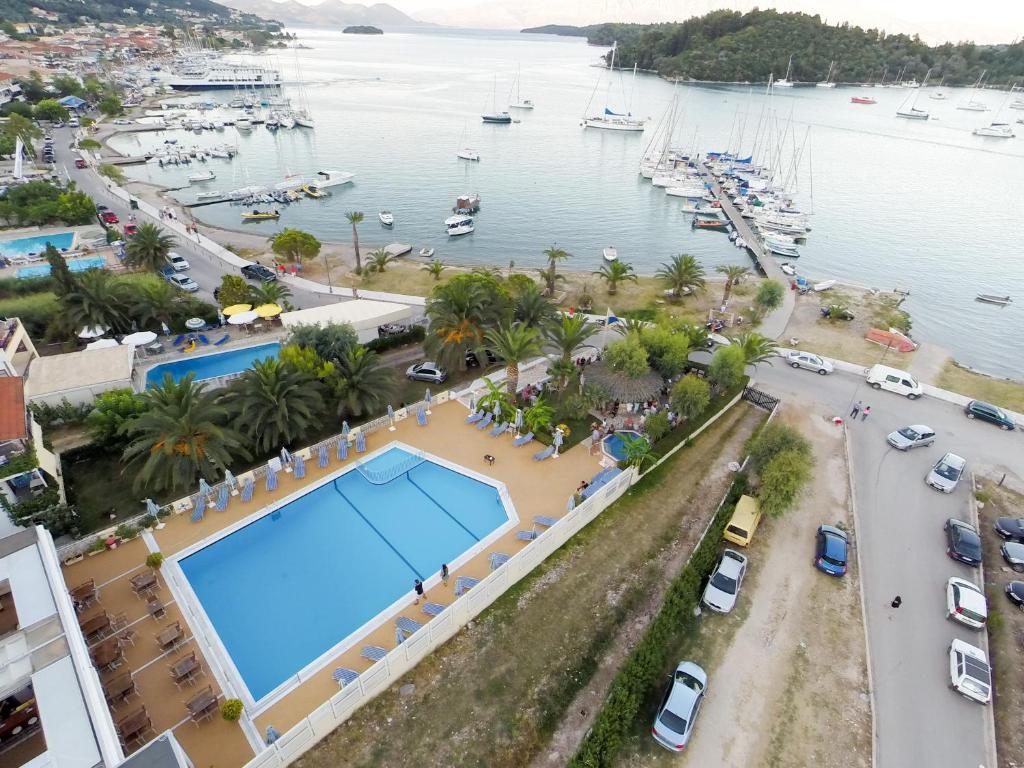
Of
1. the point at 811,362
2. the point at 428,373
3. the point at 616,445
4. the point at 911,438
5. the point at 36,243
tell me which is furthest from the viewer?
the point at 36,243

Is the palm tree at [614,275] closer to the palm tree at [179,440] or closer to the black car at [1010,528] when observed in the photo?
the black car at [1010,528]

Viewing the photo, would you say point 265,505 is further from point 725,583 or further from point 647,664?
point 725,583

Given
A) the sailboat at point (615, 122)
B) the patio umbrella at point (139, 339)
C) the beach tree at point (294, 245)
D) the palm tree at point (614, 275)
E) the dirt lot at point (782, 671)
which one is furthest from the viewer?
the sailboat at point (615, 122)

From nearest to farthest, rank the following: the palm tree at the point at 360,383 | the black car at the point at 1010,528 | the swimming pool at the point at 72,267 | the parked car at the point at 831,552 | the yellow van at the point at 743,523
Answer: the parked car at the point at 831,552 < the yellow van at the point at 743,523 < the black car at the point at 1010,528 < the palm tree at the point at 360,383 < the swimming pool at the point at 72,267

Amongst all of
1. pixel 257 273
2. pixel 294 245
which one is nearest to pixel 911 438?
pixel 257 273

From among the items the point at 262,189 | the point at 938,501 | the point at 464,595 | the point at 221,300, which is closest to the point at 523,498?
the point at 464,595

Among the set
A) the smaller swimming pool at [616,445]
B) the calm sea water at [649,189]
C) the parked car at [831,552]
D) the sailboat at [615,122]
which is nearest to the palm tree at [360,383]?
the smaller swimming pool at [616,445]

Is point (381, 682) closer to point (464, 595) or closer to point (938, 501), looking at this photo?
point (464, 595)
